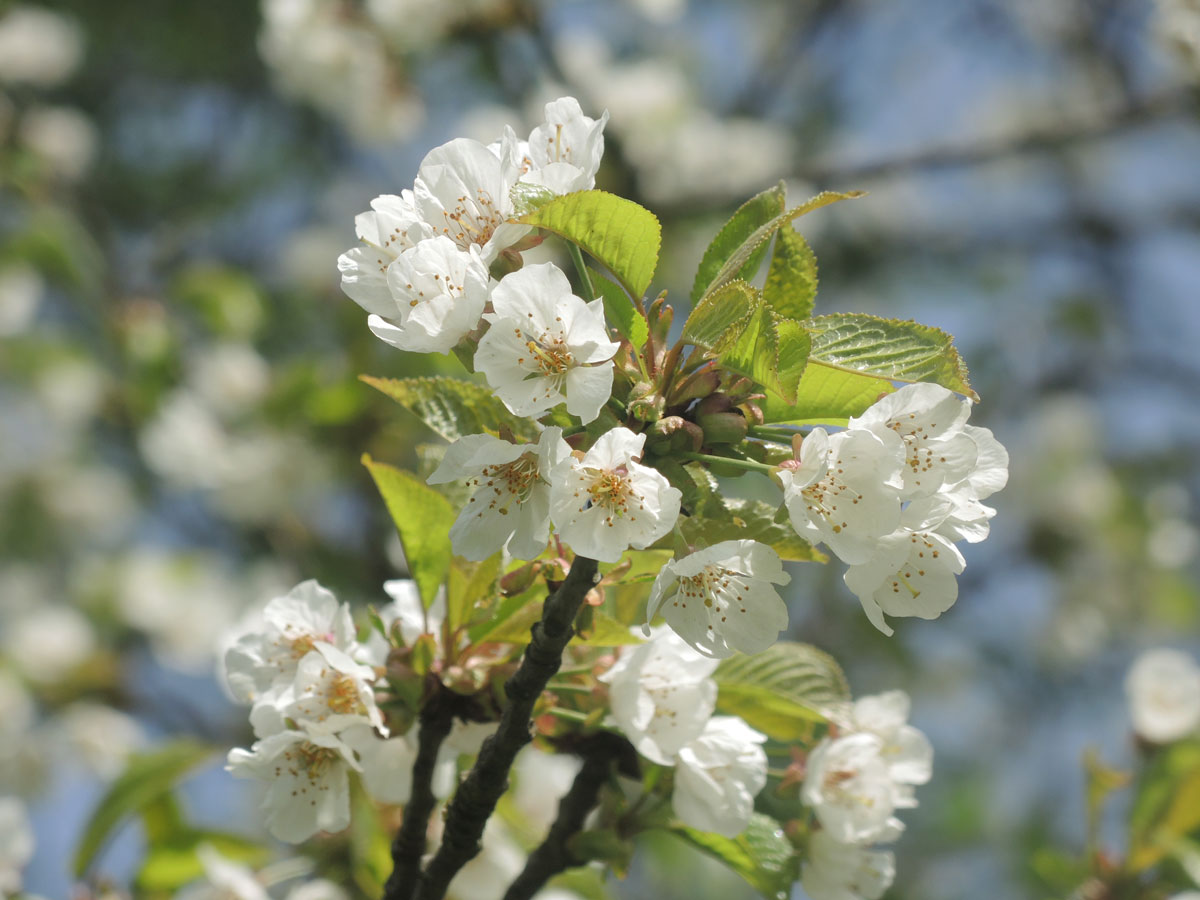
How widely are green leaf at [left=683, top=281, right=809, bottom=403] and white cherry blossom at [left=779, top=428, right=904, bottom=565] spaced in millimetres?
67

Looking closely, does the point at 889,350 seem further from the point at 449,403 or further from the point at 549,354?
the point at 449,403

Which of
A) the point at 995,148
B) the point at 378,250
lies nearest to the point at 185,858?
the point at 378,250

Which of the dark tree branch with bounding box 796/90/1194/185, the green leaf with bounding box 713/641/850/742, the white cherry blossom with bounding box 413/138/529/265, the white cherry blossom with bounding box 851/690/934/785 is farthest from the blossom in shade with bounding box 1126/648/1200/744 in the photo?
the dark tree branch with bounding box 796/90/1194/185

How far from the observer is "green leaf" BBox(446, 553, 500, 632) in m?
1.32

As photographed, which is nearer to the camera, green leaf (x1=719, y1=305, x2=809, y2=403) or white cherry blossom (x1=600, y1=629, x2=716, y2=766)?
green leaf (x1=719, y1=305, x2=809, y2=403)

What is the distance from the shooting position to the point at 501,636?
1.32 meters

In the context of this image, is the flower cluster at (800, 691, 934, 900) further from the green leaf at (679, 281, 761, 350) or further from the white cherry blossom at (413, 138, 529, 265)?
the white cherry blossom at (413, 138, 529, 265)

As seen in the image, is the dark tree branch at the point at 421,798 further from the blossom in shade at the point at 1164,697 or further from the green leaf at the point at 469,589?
the blossom in shade at the point at 1164,697

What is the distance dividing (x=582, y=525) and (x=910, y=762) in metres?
0.74

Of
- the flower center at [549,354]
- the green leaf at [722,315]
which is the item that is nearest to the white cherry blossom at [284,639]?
the flower center at [549,354]

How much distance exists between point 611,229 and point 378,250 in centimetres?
27

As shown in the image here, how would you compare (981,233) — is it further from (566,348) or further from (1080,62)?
(566,348)

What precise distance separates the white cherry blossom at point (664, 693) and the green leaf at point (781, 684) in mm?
145

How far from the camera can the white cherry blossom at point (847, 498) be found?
0.99 meters
